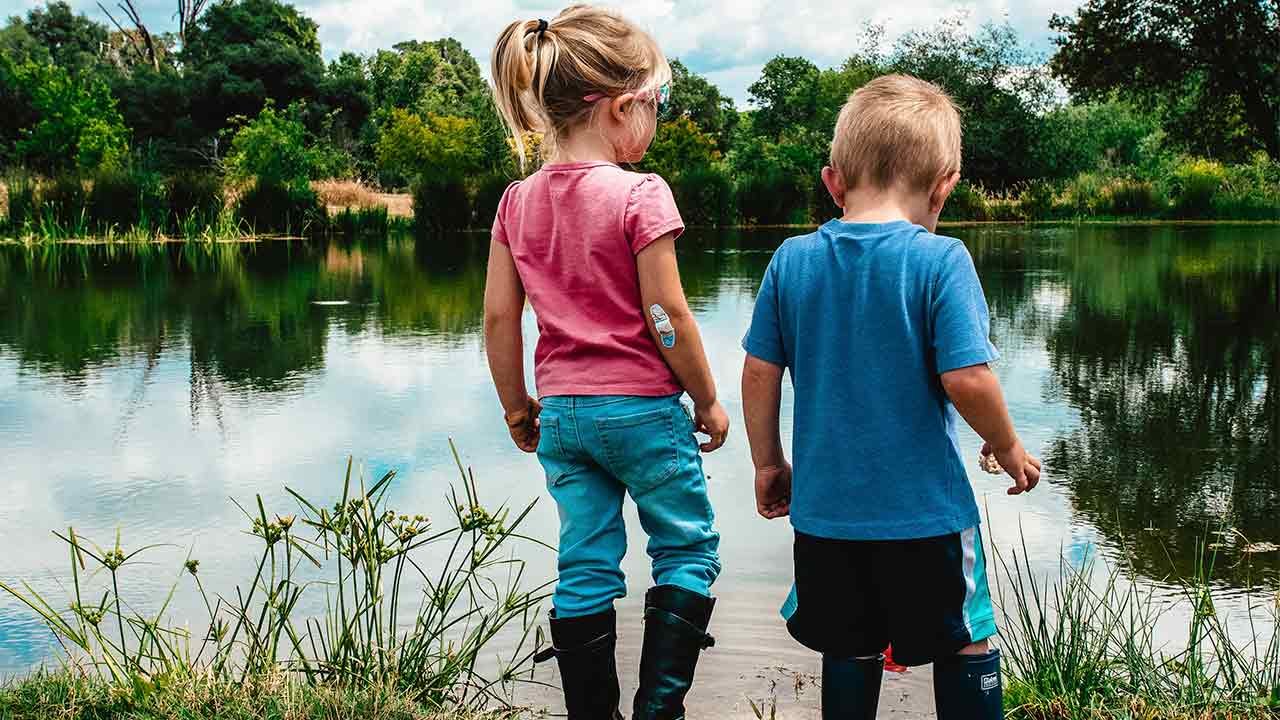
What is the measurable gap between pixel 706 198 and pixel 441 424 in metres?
19.6

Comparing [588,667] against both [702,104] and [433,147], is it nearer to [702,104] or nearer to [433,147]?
[433,147]

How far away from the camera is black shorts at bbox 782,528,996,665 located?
76.7 inches

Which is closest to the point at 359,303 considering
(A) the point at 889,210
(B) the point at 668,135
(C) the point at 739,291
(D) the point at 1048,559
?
(C) the point at 739,291

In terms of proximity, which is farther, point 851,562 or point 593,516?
point 593,516

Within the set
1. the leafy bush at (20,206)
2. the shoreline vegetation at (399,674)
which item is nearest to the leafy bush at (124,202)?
the leafy bush at (20,206)

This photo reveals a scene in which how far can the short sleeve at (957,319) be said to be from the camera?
1878 millimetres

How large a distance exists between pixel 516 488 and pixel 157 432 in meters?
1.79

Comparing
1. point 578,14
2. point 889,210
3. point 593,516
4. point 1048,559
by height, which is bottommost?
point 1048,559

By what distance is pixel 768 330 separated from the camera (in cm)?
206

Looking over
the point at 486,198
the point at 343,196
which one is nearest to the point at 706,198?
the point at 486,198

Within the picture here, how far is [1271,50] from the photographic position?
30344 mm

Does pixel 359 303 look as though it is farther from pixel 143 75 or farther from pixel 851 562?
pixel 143 75

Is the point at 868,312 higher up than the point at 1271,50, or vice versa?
the point at 1271,50

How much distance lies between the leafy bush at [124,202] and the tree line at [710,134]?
29mm
